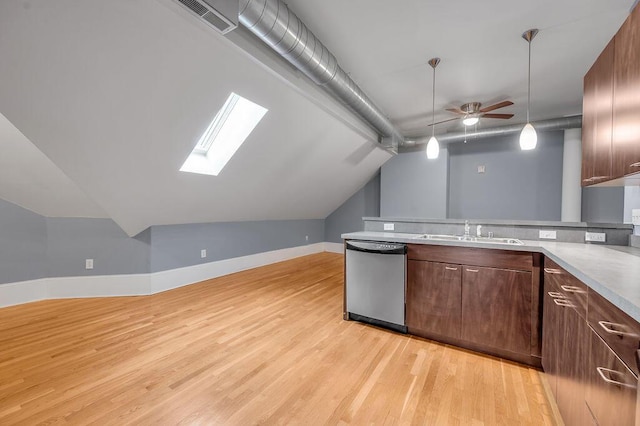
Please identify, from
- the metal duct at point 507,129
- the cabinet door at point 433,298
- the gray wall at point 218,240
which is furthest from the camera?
the metal duct at point 507,129

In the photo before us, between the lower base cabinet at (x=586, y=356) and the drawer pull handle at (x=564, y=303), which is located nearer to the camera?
the lower base cabinet at (x=586, y=356)

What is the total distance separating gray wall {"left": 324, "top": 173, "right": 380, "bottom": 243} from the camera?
6695mm

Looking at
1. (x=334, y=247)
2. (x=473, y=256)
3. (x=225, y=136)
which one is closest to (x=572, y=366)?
(x=473, y=256)

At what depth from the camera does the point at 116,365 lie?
1995 mm

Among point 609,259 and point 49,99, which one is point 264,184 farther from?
point 609,259

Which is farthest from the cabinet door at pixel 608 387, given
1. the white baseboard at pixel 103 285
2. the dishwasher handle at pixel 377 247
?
the white baseboard at pixel 103 285

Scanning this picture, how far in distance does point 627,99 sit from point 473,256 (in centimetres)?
129

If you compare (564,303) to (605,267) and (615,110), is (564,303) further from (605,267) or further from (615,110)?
(615,110)

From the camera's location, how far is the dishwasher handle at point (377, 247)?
8.07ft

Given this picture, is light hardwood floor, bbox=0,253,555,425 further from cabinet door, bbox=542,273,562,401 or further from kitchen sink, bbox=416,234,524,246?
kitchen sink, bbox=416,234,524,246

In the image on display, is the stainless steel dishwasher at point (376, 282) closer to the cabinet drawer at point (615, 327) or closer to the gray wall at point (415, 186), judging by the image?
the cabinet drawer at point (615, 327)

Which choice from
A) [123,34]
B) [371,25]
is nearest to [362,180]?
[371,25]

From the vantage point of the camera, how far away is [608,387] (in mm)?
904

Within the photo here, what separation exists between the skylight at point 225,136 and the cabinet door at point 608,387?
10.3 ft
